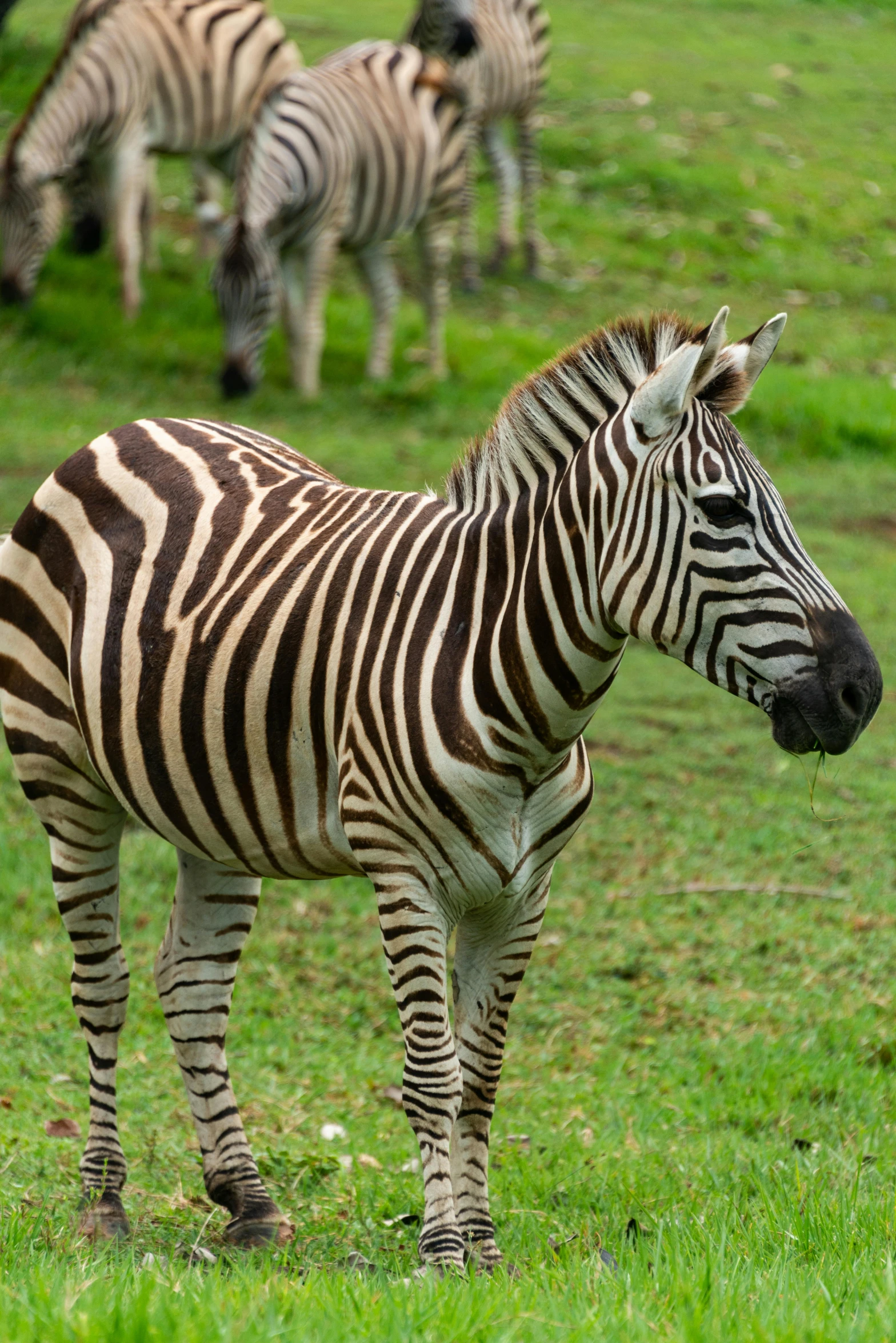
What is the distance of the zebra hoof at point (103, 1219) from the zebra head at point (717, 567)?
2267 mm

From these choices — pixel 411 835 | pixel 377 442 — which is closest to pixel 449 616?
pixel 411 835

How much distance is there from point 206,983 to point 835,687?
2.36 metres

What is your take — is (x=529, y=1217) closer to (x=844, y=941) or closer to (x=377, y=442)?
(x=844, y=941)

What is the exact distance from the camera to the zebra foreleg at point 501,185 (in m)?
16.7

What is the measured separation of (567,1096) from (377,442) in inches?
303

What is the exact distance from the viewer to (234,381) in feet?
41.5

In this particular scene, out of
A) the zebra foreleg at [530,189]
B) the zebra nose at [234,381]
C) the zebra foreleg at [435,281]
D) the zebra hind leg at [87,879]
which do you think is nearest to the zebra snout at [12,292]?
the zebra nose at [234,381]

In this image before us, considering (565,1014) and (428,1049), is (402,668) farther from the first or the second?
(565,1014)

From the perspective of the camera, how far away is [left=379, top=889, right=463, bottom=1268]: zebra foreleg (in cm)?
372

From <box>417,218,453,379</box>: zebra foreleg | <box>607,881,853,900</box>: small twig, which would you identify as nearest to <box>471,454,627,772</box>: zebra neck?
<box>607,881,853,900</box>: small twig

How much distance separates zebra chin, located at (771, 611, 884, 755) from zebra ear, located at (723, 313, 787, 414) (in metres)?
0.66

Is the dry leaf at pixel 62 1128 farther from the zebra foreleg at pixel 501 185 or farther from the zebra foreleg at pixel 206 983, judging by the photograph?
the zebra foreleg at pixel 501 185

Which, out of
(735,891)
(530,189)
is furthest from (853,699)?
(530,189)

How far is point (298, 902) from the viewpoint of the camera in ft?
22.6
